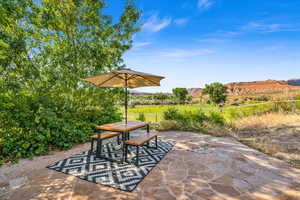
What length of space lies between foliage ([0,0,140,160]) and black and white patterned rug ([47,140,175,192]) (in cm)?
104

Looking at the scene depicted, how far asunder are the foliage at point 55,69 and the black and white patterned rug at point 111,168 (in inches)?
41.0

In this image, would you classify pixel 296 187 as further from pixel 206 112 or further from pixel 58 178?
pixel 206 112

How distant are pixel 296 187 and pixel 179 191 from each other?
5.98ft

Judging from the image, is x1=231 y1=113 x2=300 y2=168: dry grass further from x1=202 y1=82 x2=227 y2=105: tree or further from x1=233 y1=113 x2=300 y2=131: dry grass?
x1=202 y1=82 x2=227 y2=105: tree

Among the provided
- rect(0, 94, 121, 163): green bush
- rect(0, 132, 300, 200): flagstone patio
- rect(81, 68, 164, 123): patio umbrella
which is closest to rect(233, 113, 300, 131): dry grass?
rect(0, 132, 300, 200): flagstone patio

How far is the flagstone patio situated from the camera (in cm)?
189

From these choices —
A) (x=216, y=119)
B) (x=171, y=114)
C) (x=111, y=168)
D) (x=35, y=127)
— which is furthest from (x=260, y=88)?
(x=35, y=127)

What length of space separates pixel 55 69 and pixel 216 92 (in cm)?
2515

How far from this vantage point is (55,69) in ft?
14.5

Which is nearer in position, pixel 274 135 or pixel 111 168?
pixel 111 168

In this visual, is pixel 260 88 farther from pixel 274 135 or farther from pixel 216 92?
pixel 274 135

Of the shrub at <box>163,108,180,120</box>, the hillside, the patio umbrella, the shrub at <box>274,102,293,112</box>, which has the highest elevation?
the hillside

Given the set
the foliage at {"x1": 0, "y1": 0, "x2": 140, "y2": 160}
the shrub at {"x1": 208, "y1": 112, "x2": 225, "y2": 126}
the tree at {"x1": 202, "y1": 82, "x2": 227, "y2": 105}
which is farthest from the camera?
the tree at {"x1": 202, "y1": 82, "x2": 227, "y2": 105}

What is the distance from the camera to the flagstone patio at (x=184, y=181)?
1888 mm
